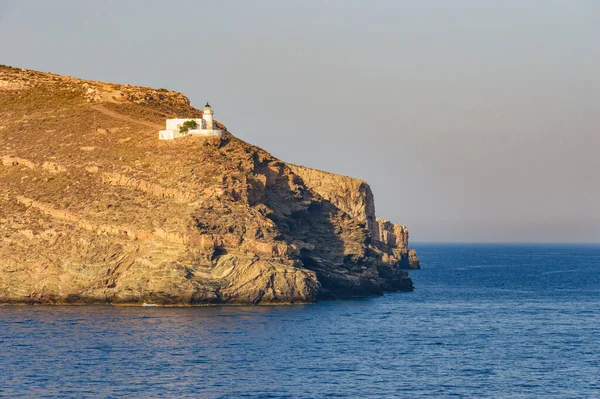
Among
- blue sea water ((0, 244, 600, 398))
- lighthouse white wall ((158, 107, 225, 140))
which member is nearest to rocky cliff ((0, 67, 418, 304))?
lighthouse white wall ((158, 107, 225, 140))

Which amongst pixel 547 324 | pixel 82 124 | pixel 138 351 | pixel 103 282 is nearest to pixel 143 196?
pixel 103 282

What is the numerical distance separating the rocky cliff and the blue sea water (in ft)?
11.7

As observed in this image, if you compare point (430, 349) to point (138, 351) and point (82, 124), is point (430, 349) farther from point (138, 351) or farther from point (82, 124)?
point (82, 124)

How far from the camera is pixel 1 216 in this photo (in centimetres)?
10838

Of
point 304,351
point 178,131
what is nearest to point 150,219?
point 178,131

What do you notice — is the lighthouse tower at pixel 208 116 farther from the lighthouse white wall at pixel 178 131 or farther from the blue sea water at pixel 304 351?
the blue sea water at pixel 304 351

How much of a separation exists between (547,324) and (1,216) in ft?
202

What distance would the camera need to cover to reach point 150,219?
102062 mm

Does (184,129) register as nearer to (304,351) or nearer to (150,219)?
(150,219)

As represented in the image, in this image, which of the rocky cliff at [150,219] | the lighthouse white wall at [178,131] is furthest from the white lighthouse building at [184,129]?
the rocky cliff at [150,219]

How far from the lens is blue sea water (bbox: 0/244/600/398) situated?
5994 centimetres

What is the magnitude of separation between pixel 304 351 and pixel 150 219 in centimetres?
3460

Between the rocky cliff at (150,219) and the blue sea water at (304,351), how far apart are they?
3563mm

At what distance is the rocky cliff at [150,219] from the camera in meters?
98.1
